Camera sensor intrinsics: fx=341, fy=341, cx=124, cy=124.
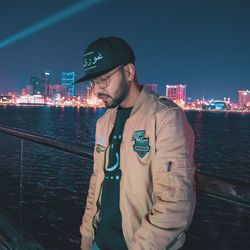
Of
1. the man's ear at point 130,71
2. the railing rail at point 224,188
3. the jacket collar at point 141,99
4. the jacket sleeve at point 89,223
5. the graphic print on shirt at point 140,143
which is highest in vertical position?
the man's ear at point 130,71

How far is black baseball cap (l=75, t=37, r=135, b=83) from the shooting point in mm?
1946

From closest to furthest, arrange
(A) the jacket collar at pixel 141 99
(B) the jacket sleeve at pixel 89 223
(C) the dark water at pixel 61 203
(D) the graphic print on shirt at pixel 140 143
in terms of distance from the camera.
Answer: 1. (D) the graphic print on shirt at pixel 140 143
2. (A) the jacket collar at pixel 141 99
3. (B) the jacket sleeve at pixel 89 223
4. (C) the dark water at pixel 61 203

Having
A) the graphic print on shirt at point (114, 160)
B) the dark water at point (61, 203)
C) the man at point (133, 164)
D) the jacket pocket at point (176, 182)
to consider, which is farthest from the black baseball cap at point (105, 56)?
the dark water at point (61, 203)

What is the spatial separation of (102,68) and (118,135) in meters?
0.42

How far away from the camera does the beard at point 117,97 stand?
204 centimetres

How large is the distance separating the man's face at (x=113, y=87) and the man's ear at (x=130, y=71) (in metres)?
0.03

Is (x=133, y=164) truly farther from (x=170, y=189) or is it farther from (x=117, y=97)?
(x=117, y=97)

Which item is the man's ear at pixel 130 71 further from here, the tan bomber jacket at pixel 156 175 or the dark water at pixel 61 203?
the dark water at pixel 61 203

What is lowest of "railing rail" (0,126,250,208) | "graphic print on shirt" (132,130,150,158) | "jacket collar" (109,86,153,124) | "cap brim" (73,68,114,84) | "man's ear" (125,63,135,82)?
"railing rail" (0,126,250,208)

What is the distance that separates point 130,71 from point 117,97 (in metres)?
0.17

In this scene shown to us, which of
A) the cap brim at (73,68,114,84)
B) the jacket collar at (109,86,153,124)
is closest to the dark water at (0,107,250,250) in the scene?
the cap brim at (73,68,114,84)

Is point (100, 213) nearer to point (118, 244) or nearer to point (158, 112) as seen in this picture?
point (118, 244)

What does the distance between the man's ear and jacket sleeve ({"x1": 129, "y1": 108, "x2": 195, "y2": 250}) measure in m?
0.46

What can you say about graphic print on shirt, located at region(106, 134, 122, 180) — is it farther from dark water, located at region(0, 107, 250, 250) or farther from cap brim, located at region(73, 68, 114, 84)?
dark water, located at region(0, 107, 250, 250)
